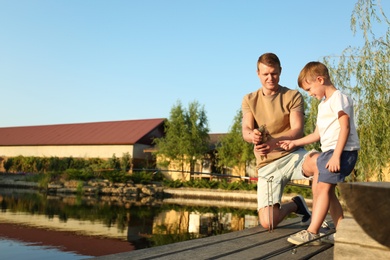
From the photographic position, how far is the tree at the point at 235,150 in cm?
2538

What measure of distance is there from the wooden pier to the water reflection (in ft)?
17.8

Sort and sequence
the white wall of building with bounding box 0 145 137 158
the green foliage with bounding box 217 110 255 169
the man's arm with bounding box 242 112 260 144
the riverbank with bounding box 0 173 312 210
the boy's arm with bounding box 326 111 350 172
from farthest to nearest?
the white wall of building with bounding box 0 145 137 158 < the green foliage with bounding box 217 110 255 169 < the riverbank with bounding box 0 173 312 210 < the man's arm with bounding box 242 112 260 144 < the boy's arm with bounding box 326 111 350 172

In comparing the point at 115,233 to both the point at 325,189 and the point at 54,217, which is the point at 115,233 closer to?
the point at 54,217

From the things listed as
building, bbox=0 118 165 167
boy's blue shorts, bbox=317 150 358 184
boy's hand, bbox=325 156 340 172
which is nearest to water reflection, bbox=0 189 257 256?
boy's blue shorts, bbox=317 150 358 184

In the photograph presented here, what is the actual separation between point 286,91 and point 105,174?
875 inches

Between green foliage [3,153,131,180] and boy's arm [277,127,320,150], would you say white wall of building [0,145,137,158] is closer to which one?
green foliage [3,153,131,180]

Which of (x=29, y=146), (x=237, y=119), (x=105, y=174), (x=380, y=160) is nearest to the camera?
(x=380, y=160)

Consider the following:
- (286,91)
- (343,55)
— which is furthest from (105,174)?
(286,91)

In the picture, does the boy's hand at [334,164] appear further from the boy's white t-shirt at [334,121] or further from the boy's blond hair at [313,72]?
the boy's blond hair at [313,72]

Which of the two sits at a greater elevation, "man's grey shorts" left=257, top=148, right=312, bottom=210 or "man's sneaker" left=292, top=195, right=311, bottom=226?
"man's grey shorts" left=257, top=148, right=312, bottom=210

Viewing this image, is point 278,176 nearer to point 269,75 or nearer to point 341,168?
point 269,75

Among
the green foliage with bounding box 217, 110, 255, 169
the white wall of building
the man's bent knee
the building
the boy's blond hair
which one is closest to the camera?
the boy's blond hair

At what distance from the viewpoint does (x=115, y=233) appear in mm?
10227

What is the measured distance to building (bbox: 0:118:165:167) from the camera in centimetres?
2989
